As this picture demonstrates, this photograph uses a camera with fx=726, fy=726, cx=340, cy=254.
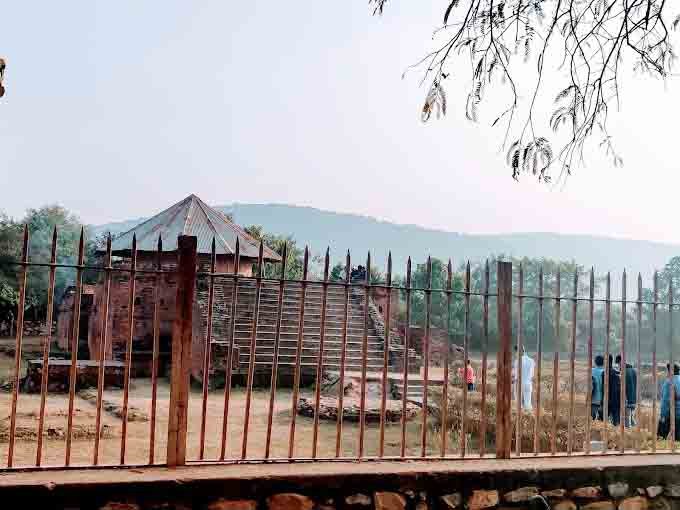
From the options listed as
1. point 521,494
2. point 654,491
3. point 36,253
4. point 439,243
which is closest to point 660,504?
point 654,491

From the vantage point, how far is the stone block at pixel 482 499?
4.69 metres

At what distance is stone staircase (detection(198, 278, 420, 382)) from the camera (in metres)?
18.7

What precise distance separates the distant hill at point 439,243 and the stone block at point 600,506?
158 meters

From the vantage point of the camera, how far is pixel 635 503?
5172mm

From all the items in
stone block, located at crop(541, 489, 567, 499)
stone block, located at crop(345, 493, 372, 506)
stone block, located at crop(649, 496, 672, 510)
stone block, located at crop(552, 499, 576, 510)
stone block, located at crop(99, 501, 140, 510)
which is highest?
stone block, located at crop(99, 501, 140, 510)

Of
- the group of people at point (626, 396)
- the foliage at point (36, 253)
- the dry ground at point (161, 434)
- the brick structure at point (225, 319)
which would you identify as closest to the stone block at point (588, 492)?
the group of people at point (626, 396)

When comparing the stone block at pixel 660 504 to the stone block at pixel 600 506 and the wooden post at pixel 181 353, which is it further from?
the wooden post at pixel 181 353

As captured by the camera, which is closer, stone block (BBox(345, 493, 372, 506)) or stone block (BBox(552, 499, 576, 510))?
stone block (BBox(345, 493, 372, 506))

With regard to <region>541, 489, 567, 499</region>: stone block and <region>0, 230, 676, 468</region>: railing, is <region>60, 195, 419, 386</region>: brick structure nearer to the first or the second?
<region>0, 230, 676, 468</region>: railing

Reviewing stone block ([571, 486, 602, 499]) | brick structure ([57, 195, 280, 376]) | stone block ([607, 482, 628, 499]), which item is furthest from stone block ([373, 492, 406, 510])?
brick structure ([57, 195, 280, 376])

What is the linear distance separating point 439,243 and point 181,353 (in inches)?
7201

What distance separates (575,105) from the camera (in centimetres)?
429

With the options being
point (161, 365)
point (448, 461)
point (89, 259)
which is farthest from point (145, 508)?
point (89, 259)

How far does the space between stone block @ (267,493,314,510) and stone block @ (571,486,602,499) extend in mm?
1912
